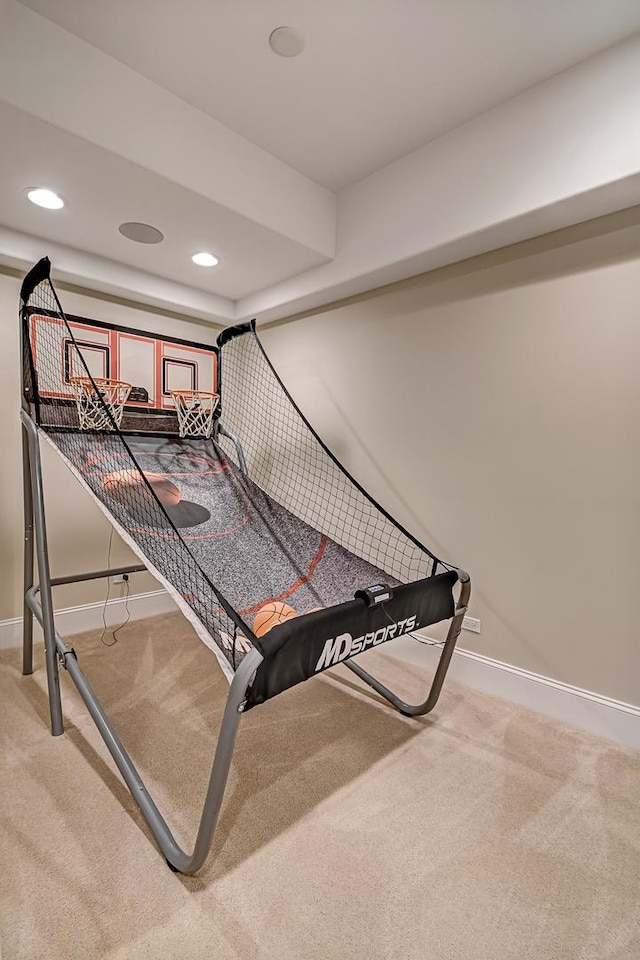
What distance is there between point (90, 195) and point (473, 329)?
2088 mm

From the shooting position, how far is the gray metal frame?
122 cm

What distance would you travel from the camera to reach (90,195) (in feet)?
7.70

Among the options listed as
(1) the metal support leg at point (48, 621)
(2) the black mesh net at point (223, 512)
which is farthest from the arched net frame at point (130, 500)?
(1) the metal support leg at point (48, 621)

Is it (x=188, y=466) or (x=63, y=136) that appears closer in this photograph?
(x=63, y=136)

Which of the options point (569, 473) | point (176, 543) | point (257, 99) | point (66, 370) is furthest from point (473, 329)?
point (66, 370)

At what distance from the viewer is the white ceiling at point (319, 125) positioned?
1811 mm

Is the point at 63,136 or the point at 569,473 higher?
the point at 63,136

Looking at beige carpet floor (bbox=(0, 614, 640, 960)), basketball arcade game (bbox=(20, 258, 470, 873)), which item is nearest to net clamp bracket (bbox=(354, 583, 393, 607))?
basketball arcade game (bbox=(20, 258, 470, 873))

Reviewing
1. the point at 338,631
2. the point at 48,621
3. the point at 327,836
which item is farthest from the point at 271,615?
the point at 48,621

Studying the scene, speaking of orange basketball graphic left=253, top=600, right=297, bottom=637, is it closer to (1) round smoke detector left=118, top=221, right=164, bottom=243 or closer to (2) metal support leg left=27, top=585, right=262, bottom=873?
(2) metal support leg left=27, top=585, right=262, bottom=873

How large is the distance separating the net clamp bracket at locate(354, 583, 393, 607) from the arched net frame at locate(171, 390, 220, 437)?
6.01 feet

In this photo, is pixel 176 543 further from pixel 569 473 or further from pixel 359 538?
pixel 569 473

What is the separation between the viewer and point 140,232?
272 centimetres

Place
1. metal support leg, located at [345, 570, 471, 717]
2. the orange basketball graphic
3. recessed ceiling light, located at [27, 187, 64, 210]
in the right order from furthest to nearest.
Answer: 1. recessed ceiling light, located at [27, 187, 64, 210]
2. metal support leg, located at [345, 570, 471, 717]
3. the orange basketball graphic
